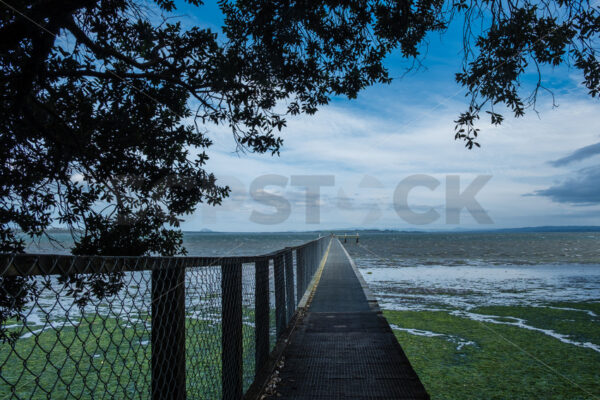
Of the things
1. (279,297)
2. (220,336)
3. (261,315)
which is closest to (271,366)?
(261,315)

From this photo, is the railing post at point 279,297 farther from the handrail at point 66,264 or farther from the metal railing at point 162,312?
the handrail at point 66,264

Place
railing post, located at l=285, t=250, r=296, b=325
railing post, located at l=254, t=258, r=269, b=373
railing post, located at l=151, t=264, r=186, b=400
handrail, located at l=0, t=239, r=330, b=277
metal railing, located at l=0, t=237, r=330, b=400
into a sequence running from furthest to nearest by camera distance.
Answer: railing post, located at l=285, t=250, r=296, b=325 < railing post, located at l=254, t=258, r=269, b=373 < railing post, located at l=151, t=264, r=186, b=400 < metal railing, located at l=0, t=237, r=330, b=400 < handrail, located at l=0, t=239, r=330, b=277

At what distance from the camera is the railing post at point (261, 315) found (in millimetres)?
4699

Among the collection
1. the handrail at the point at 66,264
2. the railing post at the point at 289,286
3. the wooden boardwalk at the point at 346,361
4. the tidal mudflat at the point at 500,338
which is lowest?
the tidal mudflat at the point at 500,338

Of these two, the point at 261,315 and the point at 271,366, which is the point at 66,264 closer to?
the point at 261,315

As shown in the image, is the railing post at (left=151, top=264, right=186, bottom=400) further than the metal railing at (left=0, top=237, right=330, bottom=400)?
Yes

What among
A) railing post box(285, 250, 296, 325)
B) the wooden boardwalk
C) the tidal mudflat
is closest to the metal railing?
the wooden boardwalk

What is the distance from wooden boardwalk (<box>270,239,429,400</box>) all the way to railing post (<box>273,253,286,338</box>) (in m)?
0.29

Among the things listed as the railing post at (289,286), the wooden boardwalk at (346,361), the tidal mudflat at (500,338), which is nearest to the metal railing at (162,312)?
the wooden boardwalk at (346,361)

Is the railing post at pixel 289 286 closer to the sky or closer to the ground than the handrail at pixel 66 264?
closer to the ground

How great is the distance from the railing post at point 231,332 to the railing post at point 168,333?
894 millimetres

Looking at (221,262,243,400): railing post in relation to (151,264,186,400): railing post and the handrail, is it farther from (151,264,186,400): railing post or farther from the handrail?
the handrail

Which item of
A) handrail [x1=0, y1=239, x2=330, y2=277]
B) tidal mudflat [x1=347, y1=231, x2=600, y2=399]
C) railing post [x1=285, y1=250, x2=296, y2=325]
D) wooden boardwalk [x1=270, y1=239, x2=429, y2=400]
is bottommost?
tidal mudflat [x1=347, y1=231, x2=600, y2=399]

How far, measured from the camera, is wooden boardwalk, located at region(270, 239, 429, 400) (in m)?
4.26
